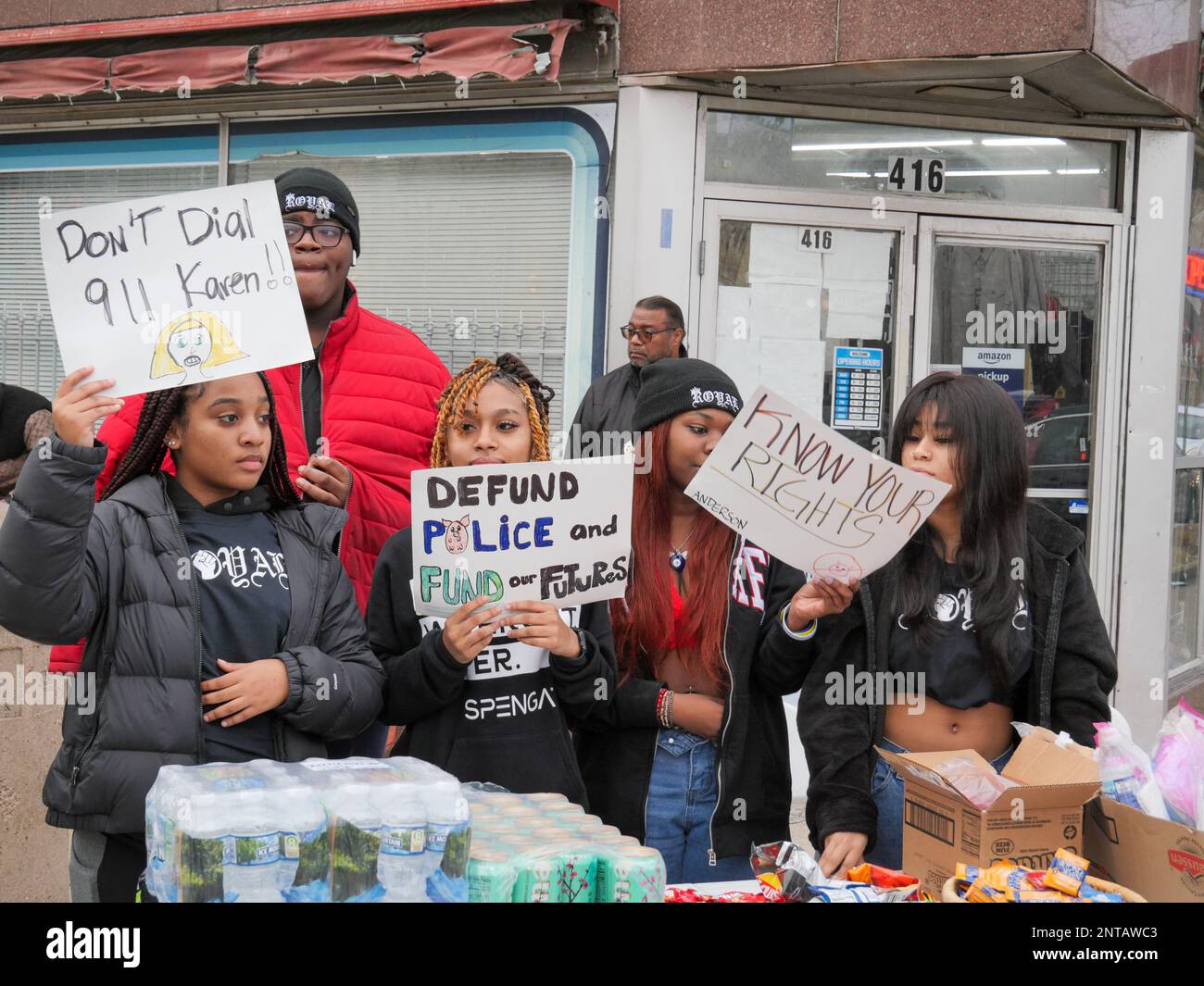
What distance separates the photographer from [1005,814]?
246cm

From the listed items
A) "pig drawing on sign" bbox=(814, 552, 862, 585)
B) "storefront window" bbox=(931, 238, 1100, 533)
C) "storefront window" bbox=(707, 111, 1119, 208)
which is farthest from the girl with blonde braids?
"storefront window" bbox=(931, 238, 1100, 533)

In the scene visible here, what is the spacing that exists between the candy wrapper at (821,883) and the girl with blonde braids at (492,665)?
719 millimetres

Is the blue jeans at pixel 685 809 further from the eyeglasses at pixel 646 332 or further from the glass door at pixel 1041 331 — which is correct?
the glass door at pixel 1041 331

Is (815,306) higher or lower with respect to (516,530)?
higher

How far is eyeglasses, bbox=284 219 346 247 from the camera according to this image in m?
3.88

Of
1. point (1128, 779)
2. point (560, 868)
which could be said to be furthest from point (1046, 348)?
point (560, 868)

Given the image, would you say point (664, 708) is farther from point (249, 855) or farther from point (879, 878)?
point (249, 855)

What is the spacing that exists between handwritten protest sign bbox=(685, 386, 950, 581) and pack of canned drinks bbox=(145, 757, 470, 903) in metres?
1.03

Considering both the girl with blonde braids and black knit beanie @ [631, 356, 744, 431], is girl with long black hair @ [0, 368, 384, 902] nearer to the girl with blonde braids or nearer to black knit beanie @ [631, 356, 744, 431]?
the girl with blonde braids

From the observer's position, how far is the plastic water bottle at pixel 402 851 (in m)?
2.06

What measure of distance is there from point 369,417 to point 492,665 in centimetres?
110
